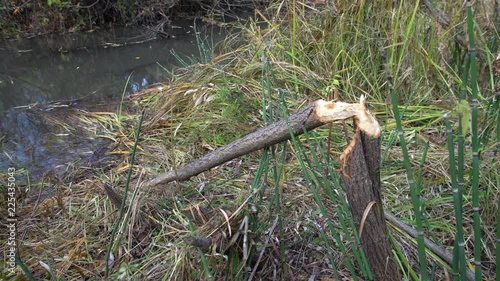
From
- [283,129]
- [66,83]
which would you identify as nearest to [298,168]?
[283,129]

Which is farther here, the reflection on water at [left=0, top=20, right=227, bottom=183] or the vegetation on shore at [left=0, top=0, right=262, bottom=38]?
the vegetation on shore at [left=0, top=0, right=262, bottom=38]

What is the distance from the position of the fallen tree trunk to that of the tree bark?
0.06 metres

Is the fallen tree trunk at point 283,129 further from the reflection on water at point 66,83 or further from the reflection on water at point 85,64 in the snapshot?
the reflection on water at point 85,64

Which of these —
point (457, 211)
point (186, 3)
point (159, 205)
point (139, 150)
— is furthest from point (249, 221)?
point (186, 3)

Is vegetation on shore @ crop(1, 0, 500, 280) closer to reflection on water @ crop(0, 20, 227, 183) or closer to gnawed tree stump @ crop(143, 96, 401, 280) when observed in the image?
gnawed tree stump @ crop(143, 96, 401, 280)

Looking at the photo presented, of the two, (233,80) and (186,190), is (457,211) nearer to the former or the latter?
(186,190)

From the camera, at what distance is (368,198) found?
4.09 feet

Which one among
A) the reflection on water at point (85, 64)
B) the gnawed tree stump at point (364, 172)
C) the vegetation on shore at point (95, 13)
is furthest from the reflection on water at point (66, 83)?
the gnawed tree stump at point (364, 172)

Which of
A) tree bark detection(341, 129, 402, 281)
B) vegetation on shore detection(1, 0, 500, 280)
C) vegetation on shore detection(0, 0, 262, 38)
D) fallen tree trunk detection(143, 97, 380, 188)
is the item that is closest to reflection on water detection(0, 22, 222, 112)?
vegetation on shore detection(0, 0, 262, 38)

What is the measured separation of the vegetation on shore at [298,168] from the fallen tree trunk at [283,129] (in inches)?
2.0

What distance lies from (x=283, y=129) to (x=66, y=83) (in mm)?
3246

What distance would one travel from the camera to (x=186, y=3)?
636cm

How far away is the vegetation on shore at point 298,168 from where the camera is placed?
143 centimetres

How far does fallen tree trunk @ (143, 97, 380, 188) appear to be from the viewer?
1.27 metres
